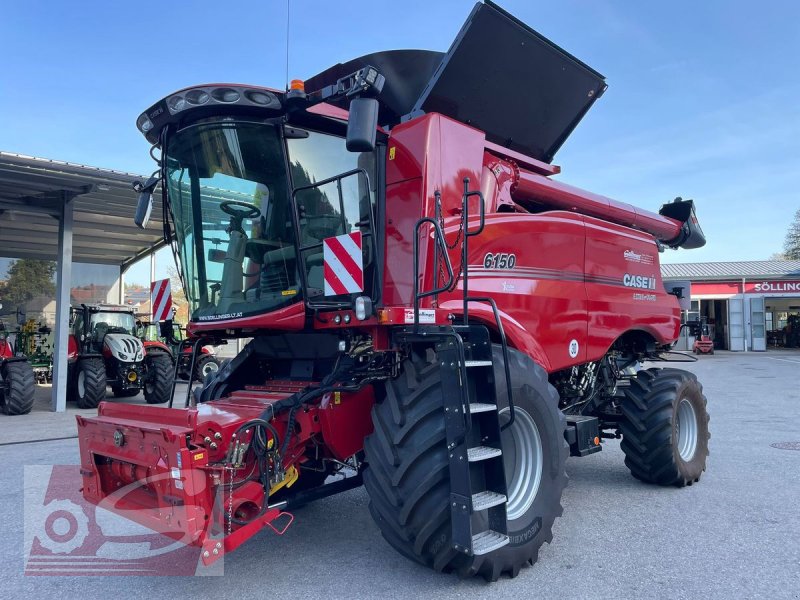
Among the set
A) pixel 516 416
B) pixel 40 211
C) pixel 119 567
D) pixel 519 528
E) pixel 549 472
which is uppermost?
pixel 40 211

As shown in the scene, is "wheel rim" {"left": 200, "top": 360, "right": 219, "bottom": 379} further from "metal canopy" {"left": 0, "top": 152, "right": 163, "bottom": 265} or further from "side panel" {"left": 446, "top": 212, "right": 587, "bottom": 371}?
"side panel" {"left": 446, "top": 212, "right": 587, "bottom": 371}

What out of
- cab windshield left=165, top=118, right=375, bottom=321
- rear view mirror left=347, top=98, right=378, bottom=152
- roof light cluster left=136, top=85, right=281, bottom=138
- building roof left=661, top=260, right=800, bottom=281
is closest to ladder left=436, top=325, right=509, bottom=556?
cab windshield left=165, top=118, right=375, bottom=321

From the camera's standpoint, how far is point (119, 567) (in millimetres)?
3809

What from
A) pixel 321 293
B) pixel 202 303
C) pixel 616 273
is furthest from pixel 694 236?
pixel 202 303

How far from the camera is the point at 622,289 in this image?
5672 mm

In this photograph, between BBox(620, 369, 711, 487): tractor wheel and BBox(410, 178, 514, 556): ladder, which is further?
BBox(620, 369, 711, 487): tractor wheel

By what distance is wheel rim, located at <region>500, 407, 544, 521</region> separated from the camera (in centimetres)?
381

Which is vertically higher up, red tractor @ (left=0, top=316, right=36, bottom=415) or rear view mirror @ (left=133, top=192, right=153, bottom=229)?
rear view mirror @ (left=133, top=192, right=153, bottom=229)

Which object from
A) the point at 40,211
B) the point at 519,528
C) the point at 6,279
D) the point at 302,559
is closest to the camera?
the point at 519,528

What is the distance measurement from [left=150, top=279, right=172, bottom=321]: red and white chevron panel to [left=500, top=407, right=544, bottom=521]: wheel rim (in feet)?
14.7

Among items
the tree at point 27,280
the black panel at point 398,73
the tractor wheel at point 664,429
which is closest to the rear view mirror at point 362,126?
the black panel at point 398,73

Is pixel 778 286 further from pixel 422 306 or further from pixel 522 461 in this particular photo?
pixel 422 306

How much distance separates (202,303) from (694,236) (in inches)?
227

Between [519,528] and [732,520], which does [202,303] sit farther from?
[732,520]
